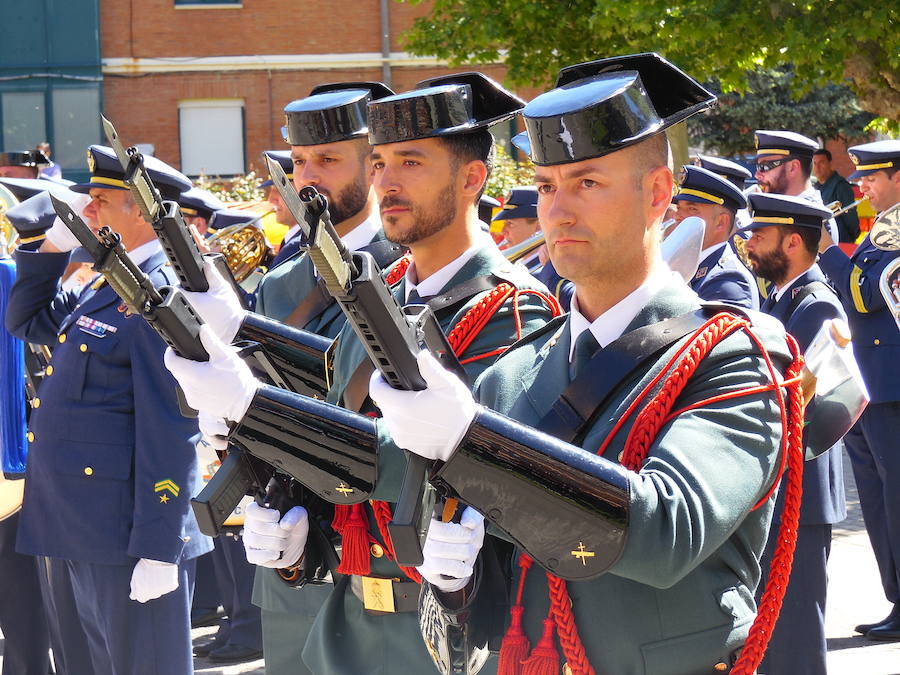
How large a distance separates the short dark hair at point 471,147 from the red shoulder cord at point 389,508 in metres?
0.40

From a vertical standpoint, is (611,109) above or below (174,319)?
above

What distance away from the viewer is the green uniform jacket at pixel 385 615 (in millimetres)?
3041

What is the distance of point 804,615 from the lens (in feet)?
16.2

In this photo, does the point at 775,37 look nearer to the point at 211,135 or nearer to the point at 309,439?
the point at 309,439

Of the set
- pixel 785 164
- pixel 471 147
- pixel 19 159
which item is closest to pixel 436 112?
pixel 471 147

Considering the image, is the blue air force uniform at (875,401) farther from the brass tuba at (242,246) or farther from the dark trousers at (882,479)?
the brass tuba at (242,246)

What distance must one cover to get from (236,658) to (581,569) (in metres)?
4.55

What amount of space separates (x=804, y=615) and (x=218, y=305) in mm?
2782

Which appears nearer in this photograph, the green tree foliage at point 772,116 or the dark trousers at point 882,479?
the dark trousers at point 882,479

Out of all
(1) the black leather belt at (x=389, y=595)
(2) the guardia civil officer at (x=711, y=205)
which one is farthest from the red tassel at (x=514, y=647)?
(2) the guardia civil officer at (x=711, y=205)

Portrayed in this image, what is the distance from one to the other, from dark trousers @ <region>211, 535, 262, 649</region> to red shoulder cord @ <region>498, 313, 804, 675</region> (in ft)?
13.5

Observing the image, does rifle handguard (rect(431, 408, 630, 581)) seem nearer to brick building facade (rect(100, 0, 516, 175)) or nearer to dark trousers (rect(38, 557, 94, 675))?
dark trousers (rect(38, 557, 94, 675))

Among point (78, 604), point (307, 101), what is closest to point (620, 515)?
point (307, 101)

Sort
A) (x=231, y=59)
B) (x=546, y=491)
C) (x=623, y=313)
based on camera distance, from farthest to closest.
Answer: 1. (x=231, y=59)
2. (x=623, y=313)
3. (x=546, y=491)
